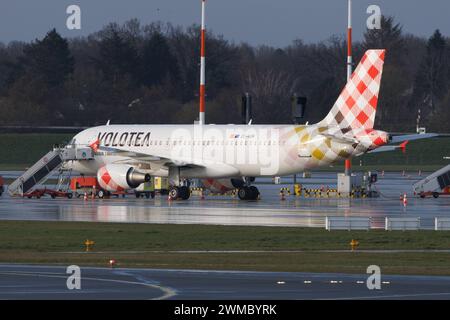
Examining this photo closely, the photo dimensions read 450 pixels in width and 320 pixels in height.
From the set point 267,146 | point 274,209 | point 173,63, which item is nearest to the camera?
point 274,209

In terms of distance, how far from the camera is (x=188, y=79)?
13812 cm

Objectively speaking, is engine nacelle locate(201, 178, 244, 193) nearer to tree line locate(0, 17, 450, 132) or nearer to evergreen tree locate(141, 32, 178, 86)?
tree line locate(0, 17, 450, 132)

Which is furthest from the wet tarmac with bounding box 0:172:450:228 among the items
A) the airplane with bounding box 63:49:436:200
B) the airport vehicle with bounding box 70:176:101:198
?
the airport vehicle with bounding box 70:176:101:198

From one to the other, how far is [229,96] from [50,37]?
2815 cm

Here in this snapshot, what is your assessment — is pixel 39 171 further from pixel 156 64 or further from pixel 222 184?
pixel 156 64

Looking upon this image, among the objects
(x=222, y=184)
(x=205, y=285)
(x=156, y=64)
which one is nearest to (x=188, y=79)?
(x=156, y=64)

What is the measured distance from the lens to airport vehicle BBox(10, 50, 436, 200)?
6194cm

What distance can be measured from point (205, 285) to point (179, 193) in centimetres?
3895

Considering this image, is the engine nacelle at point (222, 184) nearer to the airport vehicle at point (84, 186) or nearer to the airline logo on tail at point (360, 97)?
the airport vehicle at point (84, 186)

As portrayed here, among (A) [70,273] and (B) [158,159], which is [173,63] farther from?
(A) [70,273]

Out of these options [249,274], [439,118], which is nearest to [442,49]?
[439,118]

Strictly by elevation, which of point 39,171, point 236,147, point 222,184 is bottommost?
point 222,184

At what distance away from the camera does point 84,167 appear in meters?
69.8

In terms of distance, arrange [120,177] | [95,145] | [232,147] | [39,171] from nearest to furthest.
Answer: [120,177] → [232,147] → [95,145] → [39,171]
